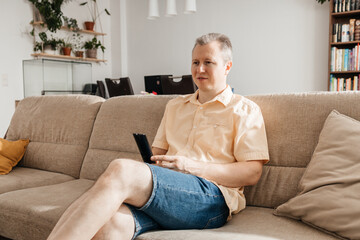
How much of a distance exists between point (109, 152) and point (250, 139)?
932 mm

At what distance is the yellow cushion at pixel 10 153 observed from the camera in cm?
220

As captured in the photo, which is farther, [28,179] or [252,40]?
[252,40]

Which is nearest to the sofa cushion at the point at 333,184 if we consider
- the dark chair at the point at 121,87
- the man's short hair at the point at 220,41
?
the man's short hair at the point at 220,41

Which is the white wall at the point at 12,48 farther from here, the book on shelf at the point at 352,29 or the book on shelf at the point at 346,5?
the book on shelf at the point at 352,29

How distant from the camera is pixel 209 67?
5.24ft

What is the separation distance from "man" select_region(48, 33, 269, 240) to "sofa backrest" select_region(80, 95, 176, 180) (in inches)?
9.5

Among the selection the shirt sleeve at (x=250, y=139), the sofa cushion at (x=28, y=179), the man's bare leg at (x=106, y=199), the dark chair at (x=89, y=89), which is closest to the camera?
the man's bare leg at (x=106, y=199)

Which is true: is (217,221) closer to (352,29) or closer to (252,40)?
(352,29)

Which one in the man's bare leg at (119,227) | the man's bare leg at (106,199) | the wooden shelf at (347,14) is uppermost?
the wooden shelf at (347,14)

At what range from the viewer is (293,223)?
132cm

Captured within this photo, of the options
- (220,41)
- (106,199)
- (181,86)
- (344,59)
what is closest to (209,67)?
(220,41)

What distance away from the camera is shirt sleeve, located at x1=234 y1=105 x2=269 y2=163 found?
1442 millimetres

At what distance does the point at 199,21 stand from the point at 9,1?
270cm

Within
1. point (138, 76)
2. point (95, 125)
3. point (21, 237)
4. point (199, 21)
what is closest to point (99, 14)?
point (138, 76)
